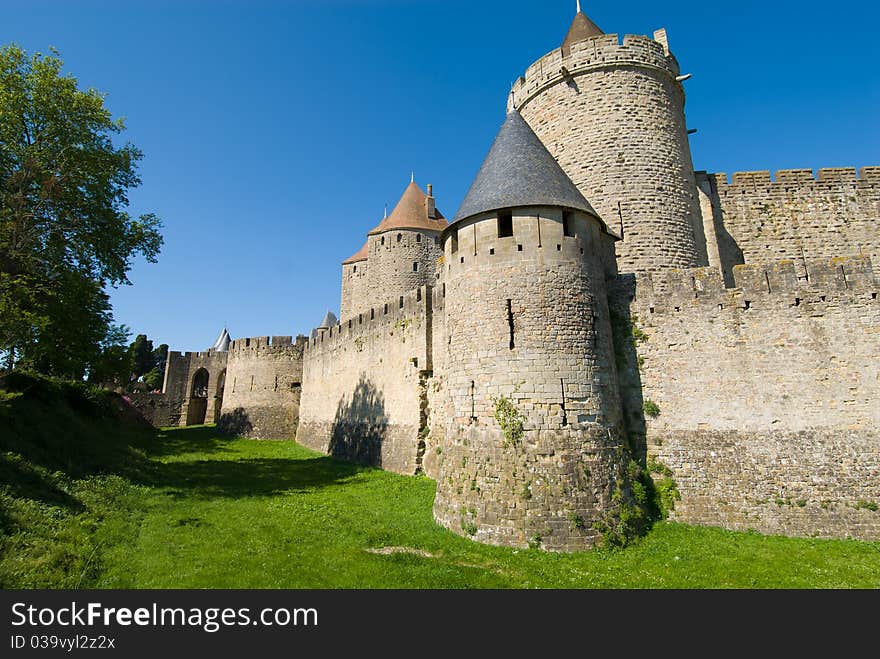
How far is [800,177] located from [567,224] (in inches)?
430

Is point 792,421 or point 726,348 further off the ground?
point 726,348

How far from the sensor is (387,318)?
16.7 m

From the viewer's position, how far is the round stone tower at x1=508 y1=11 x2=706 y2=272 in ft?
41.0

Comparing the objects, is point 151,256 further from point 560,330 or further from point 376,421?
point 560,330

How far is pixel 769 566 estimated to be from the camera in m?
7.36

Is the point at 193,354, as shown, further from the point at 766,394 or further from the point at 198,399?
the point at 766,394

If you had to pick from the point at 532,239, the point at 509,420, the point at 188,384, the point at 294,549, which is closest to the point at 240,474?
the point at 294,549

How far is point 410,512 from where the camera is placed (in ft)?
33.8

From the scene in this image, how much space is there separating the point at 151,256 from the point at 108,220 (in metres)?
1.77
